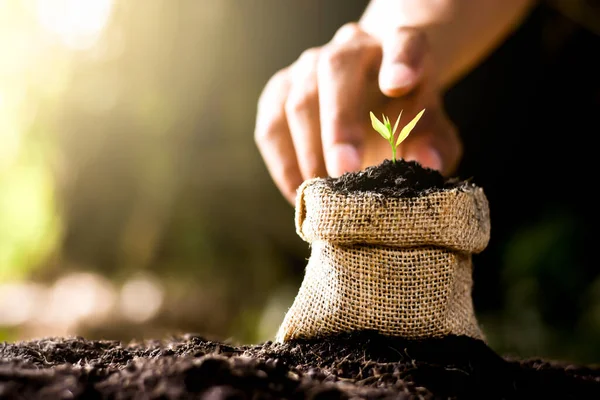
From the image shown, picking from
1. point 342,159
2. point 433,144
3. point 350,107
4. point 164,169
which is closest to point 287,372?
point 342,159

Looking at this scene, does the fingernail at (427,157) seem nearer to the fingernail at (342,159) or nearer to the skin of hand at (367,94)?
the skin of hand at (367,94)

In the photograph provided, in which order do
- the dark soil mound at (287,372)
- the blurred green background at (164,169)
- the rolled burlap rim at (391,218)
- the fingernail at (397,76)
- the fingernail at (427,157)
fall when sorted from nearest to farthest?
the dark soil mound at (287,372), the rolled burlap rim at (391,218), the fingernail at (397,76), the fingernail at (427,157), the blurred green background at (164,169)

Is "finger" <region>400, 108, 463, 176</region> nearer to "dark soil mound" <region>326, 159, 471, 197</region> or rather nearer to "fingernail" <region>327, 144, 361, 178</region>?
"fingernail" <region>327, 144, 361, 178</region>

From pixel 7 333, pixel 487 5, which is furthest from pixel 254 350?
pixel 7 333

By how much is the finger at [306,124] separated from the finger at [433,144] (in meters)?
0.20

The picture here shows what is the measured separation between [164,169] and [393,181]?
11.5 ft

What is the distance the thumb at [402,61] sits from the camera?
110 centimetres

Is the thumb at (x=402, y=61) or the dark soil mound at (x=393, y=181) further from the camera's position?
the thumb at (x=402, y=61)

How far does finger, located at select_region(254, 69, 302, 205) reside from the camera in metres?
1.39


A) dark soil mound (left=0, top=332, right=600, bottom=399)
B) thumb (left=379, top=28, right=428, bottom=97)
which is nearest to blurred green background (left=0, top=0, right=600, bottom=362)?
thumb (left=379, top=28, right=428, bottom=97)

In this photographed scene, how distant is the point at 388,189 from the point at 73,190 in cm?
389

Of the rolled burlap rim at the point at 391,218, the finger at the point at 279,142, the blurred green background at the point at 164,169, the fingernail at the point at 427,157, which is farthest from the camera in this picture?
the blurred green background at the point at 164,169

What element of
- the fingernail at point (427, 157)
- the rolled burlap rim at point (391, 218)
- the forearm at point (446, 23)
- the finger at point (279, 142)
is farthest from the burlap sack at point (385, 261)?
the forearm at point (446, 23)

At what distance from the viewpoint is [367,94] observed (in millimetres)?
1247
